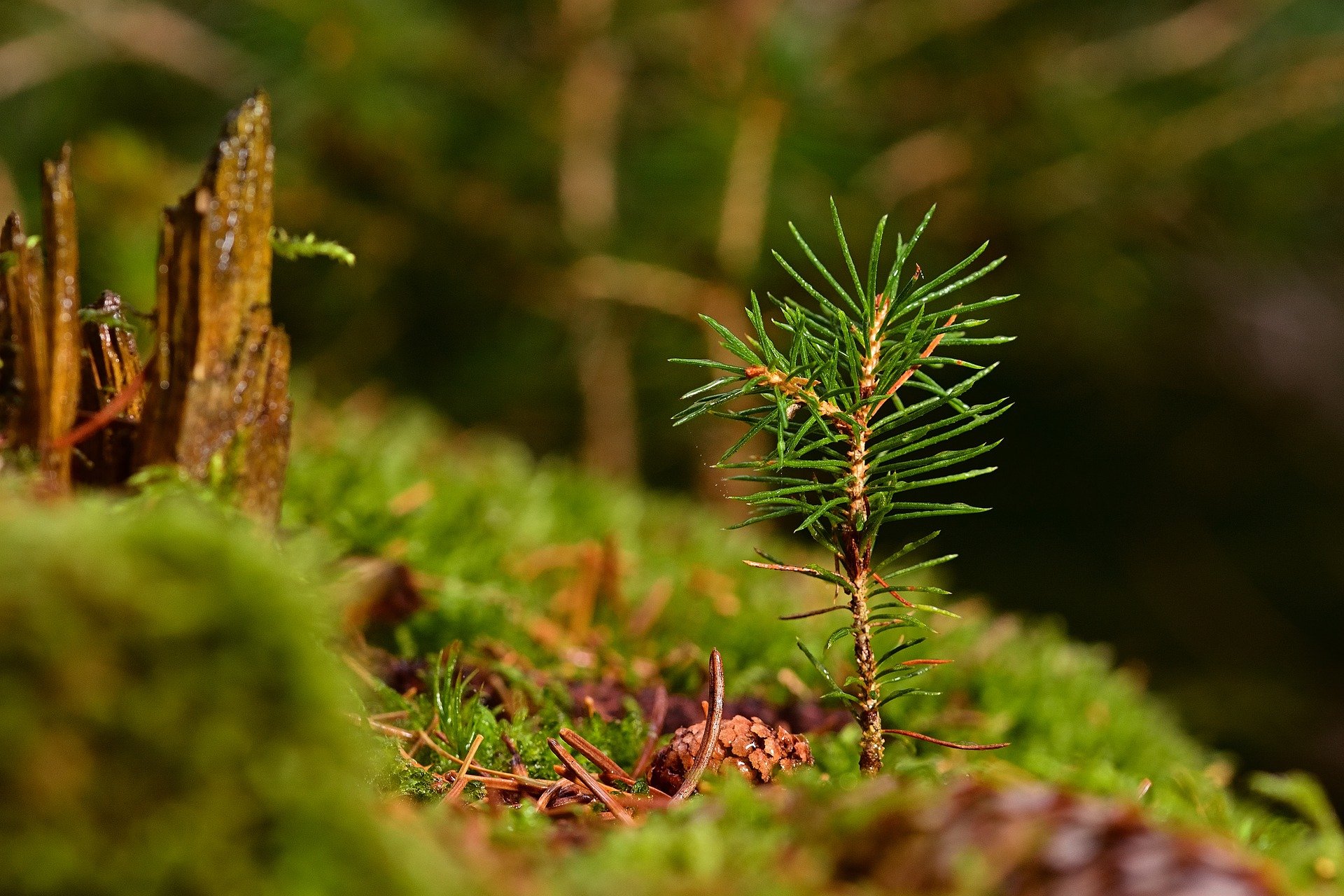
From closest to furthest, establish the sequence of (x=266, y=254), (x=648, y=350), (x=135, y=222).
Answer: (x=266, y=254), (x=135, y=222), (x=648, y=350)

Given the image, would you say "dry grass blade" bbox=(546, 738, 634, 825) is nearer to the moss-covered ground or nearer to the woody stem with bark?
the moss-covered ground

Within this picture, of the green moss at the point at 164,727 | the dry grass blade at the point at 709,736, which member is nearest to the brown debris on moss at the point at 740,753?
the dry grass blade at the point at 709,736

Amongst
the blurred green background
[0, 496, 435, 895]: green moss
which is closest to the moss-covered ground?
[0, 496, 435, 895]: green moss

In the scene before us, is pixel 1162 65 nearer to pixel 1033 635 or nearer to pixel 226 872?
pixel 1033 635

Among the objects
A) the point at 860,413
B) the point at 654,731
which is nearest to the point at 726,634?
the point at 654,731

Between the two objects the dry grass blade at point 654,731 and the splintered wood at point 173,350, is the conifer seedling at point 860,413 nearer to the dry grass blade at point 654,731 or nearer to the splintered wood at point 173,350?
the dry grass blade at point 654,731

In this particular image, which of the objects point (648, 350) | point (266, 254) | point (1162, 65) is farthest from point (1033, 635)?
point (1162, 65)
